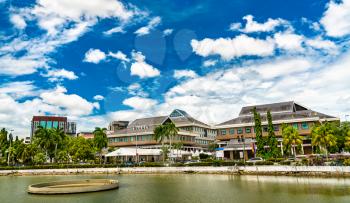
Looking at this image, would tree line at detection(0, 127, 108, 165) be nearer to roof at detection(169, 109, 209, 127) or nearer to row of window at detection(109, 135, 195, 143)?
row of window at detection(109, 135, 195, 143)

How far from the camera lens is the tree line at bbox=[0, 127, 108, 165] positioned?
85062 mm

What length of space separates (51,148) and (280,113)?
71362mm

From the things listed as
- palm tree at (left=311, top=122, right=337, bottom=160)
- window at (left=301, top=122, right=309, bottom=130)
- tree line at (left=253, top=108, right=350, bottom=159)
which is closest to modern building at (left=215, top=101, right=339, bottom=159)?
window at (left=301, top=122, right=309, bottom=130)

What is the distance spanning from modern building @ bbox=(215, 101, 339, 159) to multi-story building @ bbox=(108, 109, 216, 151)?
408 inches

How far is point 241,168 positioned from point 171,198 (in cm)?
2872

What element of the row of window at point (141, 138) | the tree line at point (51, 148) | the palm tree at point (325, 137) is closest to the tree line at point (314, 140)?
the palm tree at point (325, 137)

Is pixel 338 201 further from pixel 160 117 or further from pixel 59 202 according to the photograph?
pixel 160 117

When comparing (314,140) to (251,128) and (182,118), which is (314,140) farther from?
(182,118)

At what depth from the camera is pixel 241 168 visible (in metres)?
55.6

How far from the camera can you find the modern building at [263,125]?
8638 centimetres

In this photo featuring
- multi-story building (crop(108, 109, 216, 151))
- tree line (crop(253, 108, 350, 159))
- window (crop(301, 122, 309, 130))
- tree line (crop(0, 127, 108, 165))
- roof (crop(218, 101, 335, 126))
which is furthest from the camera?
multi-story building (crop(108, 109, 216, 151))

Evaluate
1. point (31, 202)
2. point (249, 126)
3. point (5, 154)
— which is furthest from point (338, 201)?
point (5, 154)

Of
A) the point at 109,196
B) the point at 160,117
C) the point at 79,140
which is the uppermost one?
the point at 160,117

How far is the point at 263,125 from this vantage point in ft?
306
